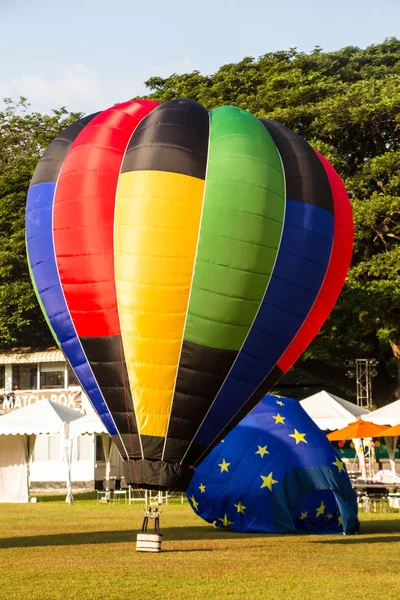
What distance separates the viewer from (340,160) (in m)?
40.6

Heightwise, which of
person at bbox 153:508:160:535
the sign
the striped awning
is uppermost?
the striped awning

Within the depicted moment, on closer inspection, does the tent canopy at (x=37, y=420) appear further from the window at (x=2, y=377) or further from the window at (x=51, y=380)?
the window at (x=2, y=377)

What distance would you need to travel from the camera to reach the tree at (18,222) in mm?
44750

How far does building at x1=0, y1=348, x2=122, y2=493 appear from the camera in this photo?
43500 millimetres

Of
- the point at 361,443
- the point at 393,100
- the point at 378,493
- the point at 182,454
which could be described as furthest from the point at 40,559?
the point at 393,100

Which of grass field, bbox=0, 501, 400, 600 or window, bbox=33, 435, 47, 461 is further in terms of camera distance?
window, bbox=33, 435, 47, 461

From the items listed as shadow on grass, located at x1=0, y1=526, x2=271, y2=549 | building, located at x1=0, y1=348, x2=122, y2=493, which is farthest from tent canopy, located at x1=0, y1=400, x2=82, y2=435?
shadow on grass, located at x1=0, y1=526, x2=271, y2=549

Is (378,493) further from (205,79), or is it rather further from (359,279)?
(205,79)

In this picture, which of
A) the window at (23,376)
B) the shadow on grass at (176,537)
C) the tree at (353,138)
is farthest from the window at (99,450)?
the shadow on grass at (176,537)

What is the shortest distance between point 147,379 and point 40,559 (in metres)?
3.09

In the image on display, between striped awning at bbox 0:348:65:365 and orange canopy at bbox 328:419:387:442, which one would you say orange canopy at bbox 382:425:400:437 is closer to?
orange canopy at bbox 328:419:387:442

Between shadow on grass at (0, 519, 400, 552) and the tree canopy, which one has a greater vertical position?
the tree canopy

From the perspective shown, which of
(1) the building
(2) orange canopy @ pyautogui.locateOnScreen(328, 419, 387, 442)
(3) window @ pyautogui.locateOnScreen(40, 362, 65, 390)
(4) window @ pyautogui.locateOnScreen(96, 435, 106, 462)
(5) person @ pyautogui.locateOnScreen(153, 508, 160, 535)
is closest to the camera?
(5) person @ pyautogui.locateOnScreen(153, 508, 160, 535)

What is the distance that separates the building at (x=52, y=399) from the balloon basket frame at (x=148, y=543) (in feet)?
78.4
